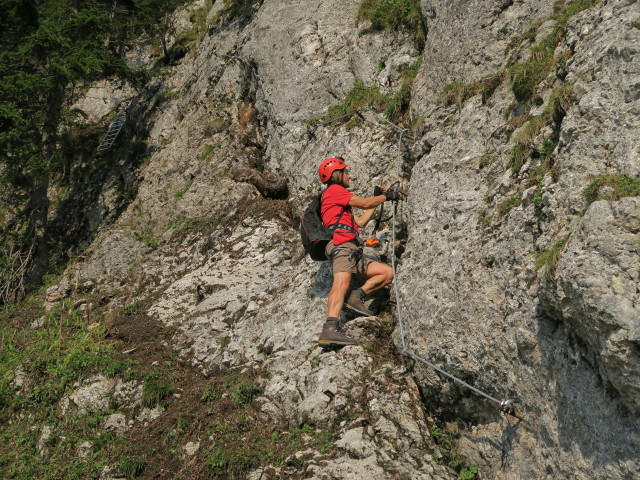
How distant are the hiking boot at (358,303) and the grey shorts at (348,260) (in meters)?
0.30

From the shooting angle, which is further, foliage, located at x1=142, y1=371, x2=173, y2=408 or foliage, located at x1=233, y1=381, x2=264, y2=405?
foliage, located at x1=142, y1=371, x2=173, y2=408

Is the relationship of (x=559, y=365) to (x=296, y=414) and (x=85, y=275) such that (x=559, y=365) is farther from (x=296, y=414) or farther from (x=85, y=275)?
(x=85, y=275)

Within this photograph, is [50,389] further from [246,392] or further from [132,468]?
[246,392]

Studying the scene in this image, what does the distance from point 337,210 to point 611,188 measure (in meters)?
3.98

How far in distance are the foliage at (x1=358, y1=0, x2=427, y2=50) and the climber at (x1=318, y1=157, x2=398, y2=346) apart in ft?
16.2

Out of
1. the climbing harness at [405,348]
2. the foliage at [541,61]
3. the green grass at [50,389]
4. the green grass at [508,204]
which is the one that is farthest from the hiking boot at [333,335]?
the foliage at [541,61]

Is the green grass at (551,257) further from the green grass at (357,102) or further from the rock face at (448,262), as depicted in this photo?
the green grass at (357,102)

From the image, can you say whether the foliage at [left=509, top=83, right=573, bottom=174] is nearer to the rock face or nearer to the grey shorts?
the rock face

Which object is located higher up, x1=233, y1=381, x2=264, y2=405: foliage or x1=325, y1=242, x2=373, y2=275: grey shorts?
x1=325, y1=242, x2=373, y2=275: grey shorts

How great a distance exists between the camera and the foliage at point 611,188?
5.02 m

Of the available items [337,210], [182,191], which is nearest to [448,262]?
[337,210]

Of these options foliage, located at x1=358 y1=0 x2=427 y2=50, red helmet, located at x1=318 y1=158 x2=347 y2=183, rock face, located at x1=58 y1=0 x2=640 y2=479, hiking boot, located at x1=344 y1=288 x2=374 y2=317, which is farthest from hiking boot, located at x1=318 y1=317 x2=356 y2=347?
foliage, located at x1=358 y1=0 x2=427 y2=50

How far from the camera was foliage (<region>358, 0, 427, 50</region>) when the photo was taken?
11953 mm

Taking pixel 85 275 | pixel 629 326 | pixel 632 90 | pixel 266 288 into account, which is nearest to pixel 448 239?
pixel 632 90
